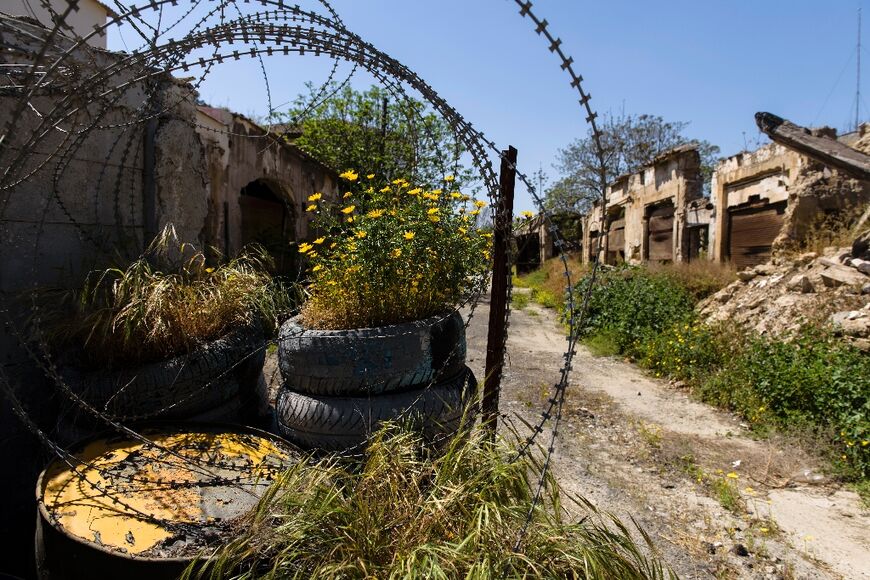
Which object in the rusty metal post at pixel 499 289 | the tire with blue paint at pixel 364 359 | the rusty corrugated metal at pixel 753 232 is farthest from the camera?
the rusty corrugated metal at pixel 753 232

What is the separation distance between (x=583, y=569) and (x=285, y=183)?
26.1ft

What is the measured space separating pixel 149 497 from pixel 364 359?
1.07 metres

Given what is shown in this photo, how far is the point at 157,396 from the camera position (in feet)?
8.98

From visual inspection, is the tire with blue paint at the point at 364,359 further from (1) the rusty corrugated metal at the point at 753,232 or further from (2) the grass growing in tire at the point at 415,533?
(1) the rusty corrugated metal at the point at 753,232

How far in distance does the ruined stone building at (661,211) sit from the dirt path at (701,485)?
483 cm

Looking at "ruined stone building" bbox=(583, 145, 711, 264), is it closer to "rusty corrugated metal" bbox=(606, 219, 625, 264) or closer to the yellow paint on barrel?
"rusty corrugated metal" bbox=(606, 219, 625, 264)

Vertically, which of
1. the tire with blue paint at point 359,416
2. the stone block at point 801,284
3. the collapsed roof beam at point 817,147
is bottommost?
the tire with blue paint at point 359,416

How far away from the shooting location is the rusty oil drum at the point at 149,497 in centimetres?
171

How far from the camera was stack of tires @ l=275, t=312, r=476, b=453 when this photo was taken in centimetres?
259

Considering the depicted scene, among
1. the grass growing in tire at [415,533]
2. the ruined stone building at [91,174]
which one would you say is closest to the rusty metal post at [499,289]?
the grass growing in tire at [415,533]

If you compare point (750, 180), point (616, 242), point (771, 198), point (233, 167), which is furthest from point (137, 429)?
point (616, 242)

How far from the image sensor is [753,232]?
9078 mm

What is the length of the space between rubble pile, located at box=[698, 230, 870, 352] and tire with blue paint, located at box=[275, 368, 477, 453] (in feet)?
14.0

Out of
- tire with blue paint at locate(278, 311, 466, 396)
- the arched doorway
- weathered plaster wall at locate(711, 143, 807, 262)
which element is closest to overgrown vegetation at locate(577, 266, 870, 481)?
tire with blue paint at locate(278, 311, 466, 396)
